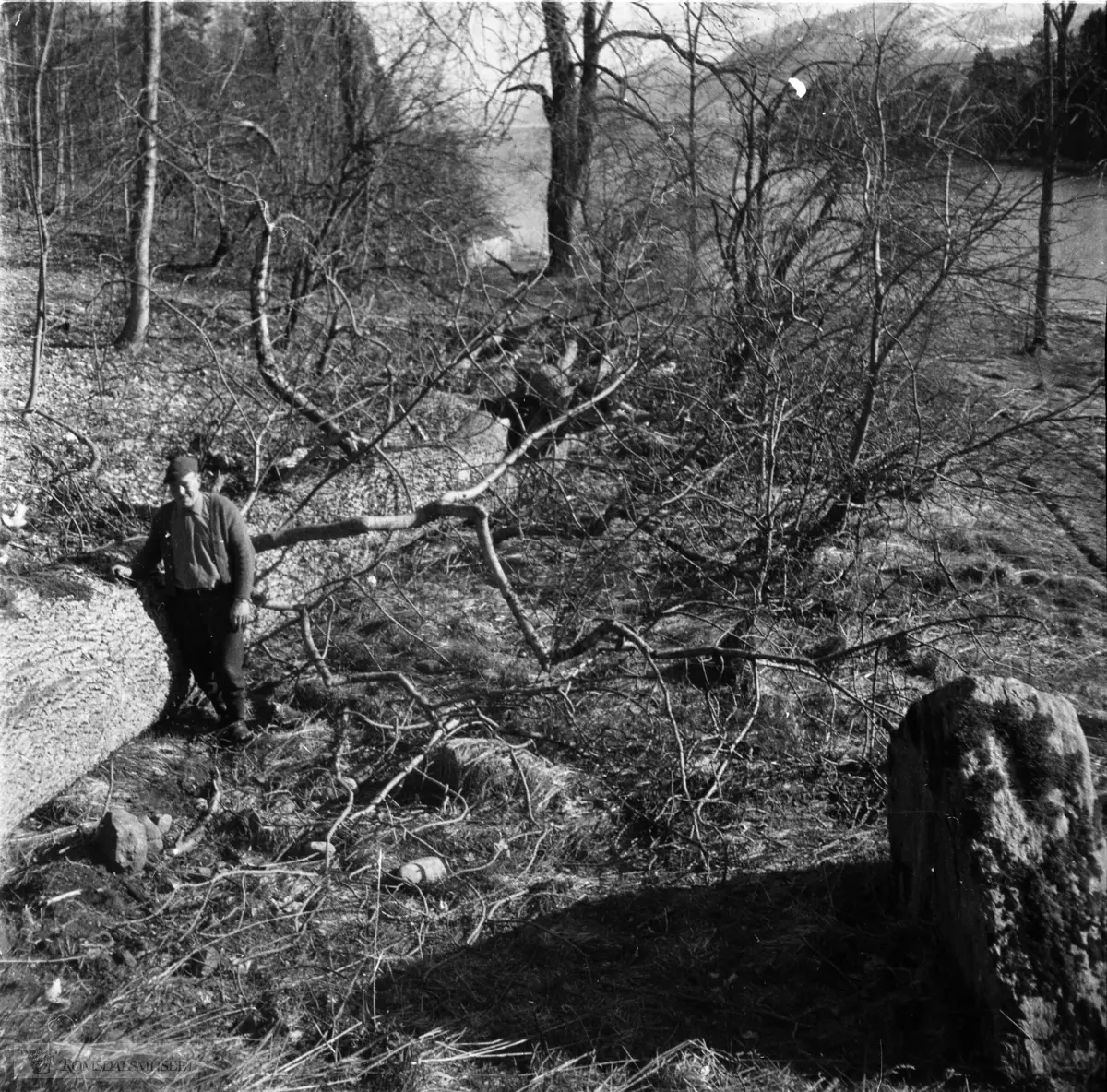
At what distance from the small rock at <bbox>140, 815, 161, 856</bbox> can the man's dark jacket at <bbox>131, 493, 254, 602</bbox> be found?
1.14 meters

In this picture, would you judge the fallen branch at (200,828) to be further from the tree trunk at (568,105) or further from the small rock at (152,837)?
the tree trunk at (568,105)

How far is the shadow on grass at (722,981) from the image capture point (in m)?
3.54

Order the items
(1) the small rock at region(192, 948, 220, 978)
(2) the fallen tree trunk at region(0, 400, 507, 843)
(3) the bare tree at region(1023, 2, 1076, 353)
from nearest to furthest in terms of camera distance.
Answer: (1) the small rock at region(192, 948, 220, 978) → (2) the fallen tree trunk at region(0, 400, 507, 843) → (3) the bare tree at region(1023, 2, 1076, 353)

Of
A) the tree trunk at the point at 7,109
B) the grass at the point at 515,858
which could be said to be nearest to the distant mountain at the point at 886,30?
the grass at the point at 515,858

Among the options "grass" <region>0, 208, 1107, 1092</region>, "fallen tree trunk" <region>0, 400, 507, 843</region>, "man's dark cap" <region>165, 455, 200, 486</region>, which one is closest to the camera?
"grass" <region>0, 208, 1107, 1092</region>

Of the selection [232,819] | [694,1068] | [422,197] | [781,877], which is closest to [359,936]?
[232,819]

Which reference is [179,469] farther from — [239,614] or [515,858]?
[515,858]

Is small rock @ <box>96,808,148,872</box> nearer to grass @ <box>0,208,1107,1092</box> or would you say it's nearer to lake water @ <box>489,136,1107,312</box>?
grass @ <box>0,208,1107,1092</box>

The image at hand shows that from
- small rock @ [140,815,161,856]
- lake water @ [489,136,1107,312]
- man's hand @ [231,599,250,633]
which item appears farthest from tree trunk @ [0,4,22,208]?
lake water @ [489,136,1107,312]

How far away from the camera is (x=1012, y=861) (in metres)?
3.54

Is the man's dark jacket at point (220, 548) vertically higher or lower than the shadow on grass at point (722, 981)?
higher

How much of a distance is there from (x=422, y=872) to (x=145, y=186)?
257 inches

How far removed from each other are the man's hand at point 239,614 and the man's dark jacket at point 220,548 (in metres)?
0.02

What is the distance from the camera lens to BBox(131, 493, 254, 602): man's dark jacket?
521 cm
